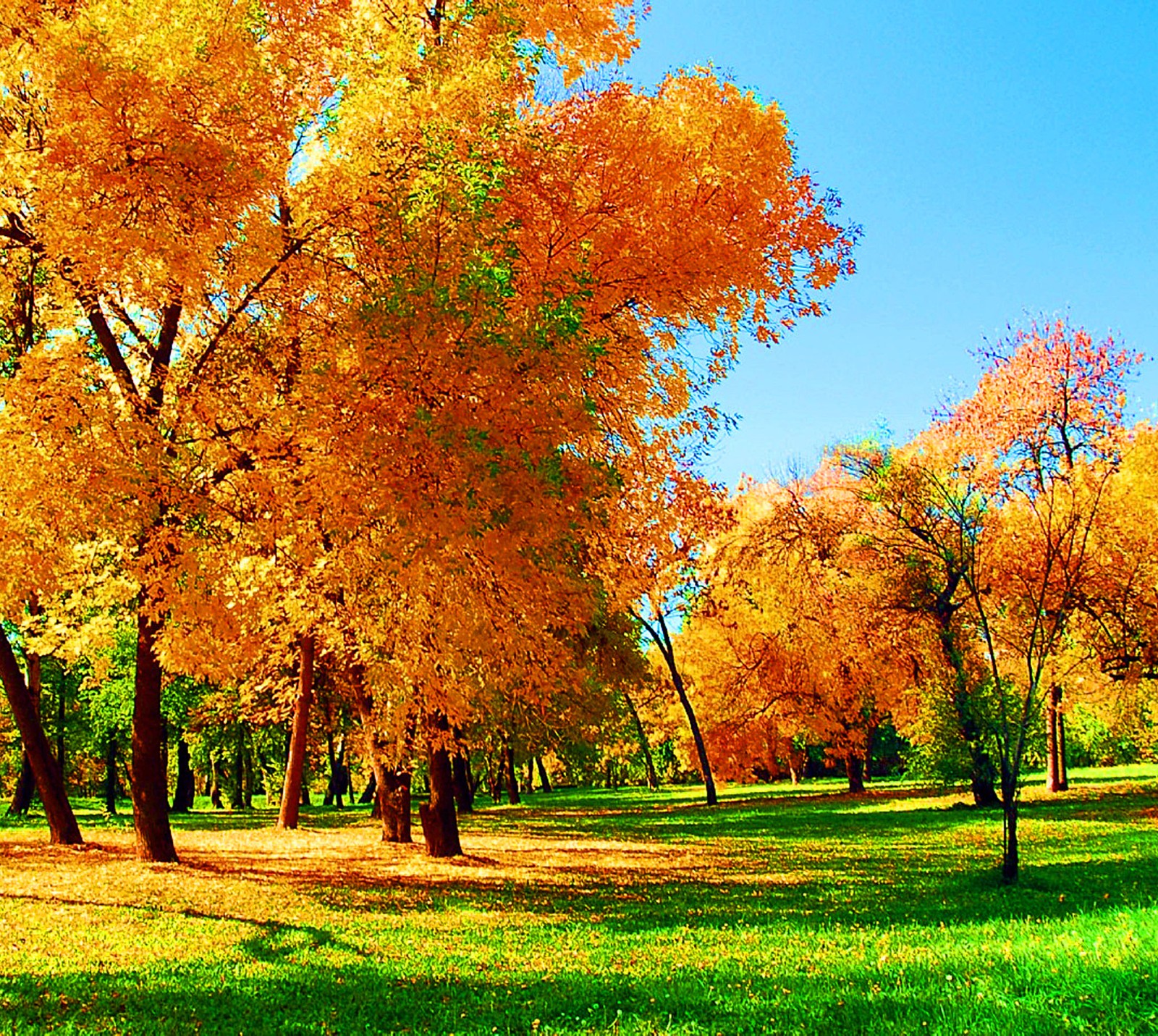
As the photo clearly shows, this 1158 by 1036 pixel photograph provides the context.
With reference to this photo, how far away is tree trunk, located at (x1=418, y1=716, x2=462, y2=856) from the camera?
15680mm

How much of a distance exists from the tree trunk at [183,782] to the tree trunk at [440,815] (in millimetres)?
22300

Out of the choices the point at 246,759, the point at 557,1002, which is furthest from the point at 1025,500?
the point at 246,759

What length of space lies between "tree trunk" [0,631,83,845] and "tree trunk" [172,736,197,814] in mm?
19263

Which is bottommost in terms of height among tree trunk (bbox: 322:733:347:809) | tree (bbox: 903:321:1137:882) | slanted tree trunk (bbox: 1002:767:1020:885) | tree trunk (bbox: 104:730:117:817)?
tree trunk (bbox: 322:733:347:809)

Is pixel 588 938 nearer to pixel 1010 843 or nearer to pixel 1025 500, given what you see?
pixel 1010 843

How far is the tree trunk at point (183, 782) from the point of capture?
36062 millimetres

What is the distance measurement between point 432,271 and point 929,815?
776 inches

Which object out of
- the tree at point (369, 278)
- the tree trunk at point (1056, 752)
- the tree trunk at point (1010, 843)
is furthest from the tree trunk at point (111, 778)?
the tree trunk at point (1056, 752)

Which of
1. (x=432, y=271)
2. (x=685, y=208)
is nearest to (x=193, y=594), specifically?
(x=432, y=271)

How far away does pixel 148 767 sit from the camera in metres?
13.7

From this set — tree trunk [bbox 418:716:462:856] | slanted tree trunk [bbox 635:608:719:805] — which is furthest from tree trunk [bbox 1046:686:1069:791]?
tree trunk [bbox 418:716:462:856]

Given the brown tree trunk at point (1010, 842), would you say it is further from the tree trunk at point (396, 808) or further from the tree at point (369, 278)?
the tree trunk at point (396, 808)

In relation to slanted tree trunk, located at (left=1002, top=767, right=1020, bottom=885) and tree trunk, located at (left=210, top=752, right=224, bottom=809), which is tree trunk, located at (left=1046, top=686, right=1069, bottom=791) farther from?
tree trunk, located at (left=210, top=752, right=224, bottom=809)

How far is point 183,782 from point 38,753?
26.0 m
